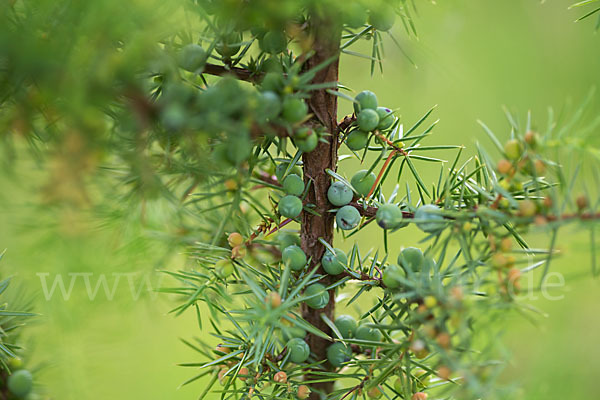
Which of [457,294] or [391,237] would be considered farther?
[391,237]

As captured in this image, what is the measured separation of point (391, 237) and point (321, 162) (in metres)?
0.63

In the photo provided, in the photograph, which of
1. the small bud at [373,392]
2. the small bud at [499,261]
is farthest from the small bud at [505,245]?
the small bud at [373,392]

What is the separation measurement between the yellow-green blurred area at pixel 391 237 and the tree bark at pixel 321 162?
0.19 feet

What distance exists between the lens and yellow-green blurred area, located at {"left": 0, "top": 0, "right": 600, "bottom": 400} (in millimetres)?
224

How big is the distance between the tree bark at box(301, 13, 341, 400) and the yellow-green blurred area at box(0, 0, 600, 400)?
58 mm

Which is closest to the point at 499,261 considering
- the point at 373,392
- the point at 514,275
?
the point at 514,275

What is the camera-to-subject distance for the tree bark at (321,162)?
0.78ft

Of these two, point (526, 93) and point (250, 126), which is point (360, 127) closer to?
point (250, 126)

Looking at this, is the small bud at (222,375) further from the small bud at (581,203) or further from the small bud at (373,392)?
the small bud at (581,203)

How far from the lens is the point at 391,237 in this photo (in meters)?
0.88

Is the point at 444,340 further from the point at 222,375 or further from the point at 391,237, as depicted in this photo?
the point at 391,237

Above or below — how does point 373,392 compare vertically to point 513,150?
below

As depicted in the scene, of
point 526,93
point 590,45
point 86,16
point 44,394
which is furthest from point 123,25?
point 590,45

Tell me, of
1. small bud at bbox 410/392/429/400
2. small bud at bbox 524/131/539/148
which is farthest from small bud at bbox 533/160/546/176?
small bud at bbox 410/392/429/400
